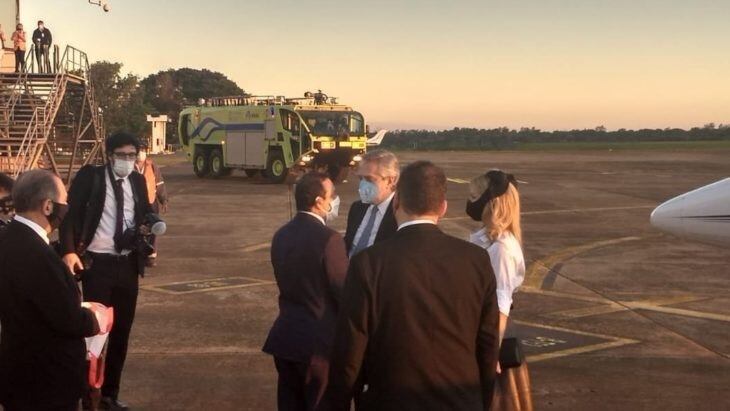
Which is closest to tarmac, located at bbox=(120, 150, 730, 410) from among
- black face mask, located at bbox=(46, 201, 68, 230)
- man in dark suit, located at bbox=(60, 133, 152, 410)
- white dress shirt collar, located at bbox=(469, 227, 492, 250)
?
white dress shirt collar, located at bbox=(469, 227, 492, 250)

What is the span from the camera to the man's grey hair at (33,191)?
3.80 meters

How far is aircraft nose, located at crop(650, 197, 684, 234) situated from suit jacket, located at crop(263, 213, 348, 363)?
562 centimetres

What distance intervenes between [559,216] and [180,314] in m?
13.0

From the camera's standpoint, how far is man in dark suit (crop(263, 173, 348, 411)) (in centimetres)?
429

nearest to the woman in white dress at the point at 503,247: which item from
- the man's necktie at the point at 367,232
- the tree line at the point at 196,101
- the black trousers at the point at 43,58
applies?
the man's necktie at the point at 367,232

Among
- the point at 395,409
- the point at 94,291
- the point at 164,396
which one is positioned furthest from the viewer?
the point at 164,396

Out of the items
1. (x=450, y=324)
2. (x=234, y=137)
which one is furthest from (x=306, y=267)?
(x=234, y=137)

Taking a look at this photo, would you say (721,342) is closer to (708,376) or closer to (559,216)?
(708,376)

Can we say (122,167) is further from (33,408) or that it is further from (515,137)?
(515,137)

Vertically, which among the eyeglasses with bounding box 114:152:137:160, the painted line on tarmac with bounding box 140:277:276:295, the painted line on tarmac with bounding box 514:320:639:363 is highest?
the eyeglasses with bounding box 114:152:137:160

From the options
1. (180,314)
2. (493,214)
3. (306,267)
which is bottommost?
(180,314)

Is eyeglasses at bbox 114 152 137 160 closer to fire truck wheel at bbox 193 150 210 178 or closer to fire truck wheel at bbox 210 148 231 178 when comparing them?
fire truck wheel at bbox 210 148 231 178

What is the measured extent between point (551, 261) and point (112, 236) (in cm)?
896

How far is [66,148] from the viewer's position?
3266cm
